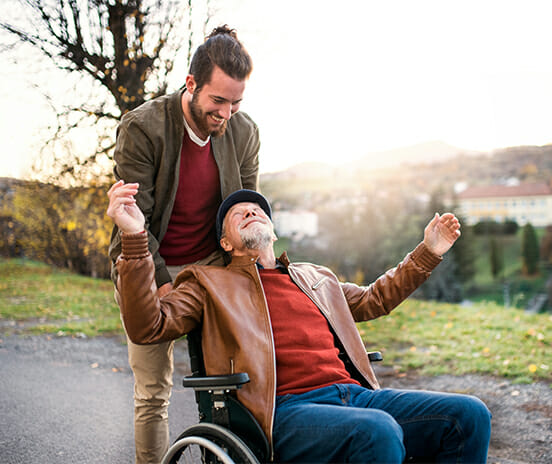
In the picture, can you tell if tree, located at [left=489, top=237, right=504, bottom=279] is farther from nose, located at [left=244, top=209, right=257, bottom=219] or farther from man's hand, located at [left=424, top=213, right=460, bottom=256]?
nose, located at [left=244, top=209, right=257, bottom=219]

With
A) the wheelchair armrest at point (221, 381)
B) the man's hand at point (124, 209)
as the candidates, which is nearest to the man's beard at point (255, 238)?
the man's hand at point (124, 209)

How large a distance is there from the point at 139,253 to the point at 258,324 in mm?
584

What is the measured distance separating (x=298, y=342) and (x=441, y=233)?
858mm

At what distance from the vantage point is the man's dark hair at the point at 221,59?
2623mm

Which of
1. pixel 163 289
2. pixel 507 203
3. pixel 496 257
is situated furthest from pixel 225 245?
pixel 507 203

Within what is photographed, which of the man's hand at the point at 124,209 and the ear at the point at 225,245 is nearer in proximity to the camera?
the man's hand at the point at 124,209

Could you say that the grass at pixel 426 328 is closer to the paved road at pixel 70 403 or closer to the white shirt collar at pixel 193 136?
the paved road at pixel 70 403

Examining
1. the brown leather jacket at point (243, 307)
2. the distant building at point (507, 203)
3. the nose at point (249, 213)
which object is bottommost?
the distant building at point (507, 203)

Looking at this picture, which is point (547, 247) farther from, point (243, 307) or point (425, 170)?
point (243, 307)

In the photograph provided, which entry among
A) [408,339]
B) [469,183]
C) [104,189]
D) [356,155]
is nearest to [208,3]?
[104,189]

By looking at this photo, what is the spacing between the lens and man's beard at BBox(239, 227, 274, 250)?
109 inches

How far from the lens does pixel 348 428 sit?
205 cm

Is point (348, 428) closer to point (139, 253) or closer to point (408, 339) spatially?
point (139, 253)

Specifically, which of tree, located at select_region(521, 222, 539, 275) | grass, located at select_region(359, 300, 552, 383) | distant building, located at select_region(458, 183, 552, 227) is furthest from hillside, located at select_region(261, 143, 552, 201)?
grass, located at select_region(359, 300, 552, 383)
